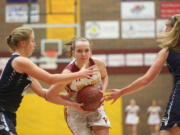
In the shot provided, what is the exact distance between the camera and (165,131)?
3082mm

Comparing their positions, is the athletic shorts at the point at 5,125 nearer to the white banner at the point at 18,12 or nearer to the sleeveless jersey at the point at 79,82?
the sleeveless jersey at the point at 79,82

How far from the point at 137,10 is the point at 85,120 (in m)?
9.03

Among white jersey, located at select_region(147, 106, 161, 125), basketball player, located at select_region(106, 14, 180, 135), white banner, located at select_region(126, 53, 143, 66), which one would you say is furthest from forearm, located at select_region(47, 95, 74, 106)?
white banner, located at select_region(126, 53, 143, 66)

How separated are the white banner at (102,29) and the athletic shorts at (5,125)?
9.30 meters

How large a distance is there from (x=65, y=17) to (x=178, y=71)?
838 centimetres

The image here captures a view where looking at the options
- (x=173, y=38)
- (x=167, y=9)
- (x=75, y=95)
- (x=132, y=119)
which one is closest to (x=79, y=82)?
(x=75, y=95)

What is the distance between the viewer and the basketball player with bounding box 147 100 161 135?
1099 cm

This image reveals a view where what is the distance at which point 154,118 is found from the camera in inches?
436

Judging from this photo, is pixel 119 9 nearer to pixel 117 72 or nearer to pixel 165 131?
pixel 117 72

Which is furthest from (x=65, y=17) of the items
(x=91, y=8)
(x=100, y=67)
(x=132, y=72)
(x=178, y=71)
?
(x=178, y=71)

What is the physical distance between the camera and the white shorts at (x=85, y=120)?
356 cm

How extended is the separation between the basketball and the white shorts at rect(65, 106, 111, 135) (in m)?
0.20

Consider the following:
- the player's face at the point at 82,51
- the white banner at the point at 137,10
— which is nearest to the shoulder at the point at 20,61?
the player's face at the point at 82,51

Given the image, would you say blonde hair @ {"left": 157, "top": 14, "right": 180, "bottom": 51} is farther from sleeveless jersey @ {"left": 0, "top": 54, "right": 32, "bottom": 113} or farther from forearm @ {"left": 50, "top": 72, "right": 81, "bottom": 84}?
sleeveless jersey @ {"left": 0, "top": 54, "right": 32, "bottom": 113}
